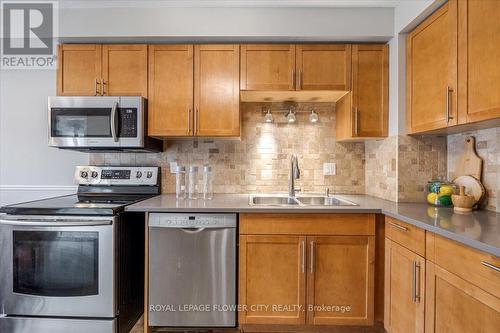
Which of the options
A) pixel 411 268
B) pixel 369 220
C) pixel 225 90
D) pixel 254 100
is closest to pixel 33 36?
pixel 225 90

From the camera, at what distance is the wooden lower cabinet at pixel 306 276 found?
1.78m

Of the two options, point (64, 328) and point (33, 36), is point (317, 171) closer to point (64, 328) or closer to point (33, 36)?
point (64, 328)

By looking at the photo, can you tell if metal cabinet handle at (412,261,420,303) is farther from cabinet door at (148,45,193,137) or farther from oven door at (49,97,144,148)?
oven door at (49,97,144,148)

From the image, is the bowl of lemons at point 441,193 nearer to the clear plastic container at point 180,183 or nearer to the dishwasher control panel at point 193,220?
the dishwasher control panel at point 193,220

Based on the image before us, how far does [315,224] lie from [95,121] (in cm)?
177

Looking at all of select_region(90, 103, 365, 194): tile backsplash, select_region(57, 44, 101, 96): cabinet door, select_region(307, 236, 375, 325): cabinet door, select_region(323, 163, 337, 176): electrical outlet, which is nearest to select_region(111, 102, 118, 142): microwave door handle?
select_region(57, 44, 101, 96): cabinet door

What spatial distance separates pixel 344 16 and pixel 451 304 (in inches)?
76.4

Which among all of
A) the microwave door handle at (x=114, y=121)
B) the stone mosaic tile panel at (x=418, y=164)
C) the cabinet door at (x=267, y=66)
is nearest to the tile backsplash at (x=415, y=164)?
the stone mosaic tile panel at (x=418, y=164)

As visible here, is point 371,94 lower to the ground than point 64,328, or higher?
higher

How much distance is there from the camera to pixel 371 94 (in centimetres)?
214

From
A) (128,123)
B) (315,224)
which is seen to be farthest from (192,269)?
(128,123)

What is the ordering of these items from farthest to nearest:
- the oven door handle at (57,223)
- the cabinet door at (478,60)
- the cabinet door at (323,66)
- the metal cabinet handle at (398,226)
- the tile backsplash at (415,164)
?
the cabinet door at (323,66) → the tile backsplash at (415,164) → the oven door handle at (57,223) → the metal cabinet handle at (398,226) → the cabinet door at (478,60)

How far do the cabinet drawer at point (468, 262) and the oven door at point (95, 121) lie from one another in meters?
1.96

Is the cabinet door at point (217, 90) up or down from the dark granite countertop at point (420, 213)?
up
